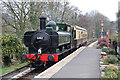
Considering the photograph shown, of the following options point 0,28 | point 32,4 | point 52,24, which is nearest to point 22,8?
point 32,4

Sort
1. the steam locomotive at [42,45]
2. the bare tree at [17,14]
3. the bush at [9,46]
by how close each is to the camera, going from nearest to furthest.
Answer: the steam locomotive at [42,45] < the bush at [9,46] < the bare tree at [17,14]

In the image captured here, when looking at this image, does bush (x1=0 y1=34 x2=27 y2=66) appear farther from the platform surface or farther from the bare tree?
the bare tree

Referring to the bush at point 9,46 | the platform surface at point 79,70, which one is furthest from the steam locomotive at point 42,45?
the bush at point 9,46

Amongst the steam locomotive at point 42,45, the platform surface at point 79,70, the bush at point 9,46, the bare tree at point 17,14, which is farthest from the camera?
the bare tree at point 17,14

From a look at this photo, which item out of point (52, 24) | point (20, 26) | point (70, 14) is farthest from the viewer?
point (70, 14)

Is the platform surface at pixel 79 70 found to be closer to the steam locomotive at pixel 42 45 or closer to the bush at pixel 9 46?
the steam locomotive at pixel 42 45

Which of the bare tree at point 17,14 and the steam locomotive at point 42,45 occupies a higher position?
the bare tree at point 17,14

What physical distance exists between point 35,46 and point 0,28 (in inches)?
375

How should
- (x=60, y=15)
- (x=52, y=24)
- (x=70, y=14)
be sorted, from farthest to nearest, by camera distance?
1. (x=70, y=14)
2. (x=60, y=15)
3. (x=52, y=24)

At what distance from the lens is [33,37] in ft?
37.2

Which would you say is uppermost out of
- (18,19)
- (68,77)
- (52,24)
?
(18,19)

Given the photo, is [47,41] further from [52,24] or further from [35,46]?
[52,24]

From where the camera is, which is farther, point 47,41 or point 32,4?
point 32,4

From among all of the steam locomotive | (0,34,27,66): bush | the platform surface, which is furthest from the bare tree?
the platform surface
